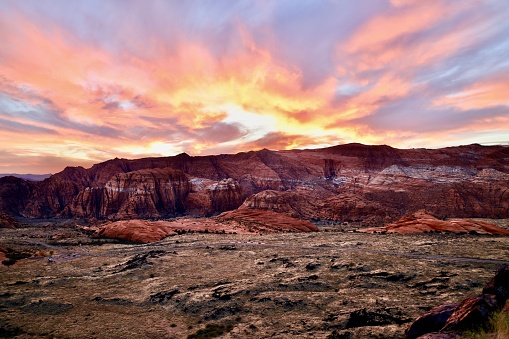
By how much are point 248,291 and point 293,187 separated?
125 m

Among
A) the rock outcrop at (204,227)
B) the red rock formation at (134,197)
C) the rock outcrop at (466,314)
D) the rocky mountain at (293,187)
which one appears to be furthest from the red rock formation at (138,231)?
the red rock formation at (134,197)

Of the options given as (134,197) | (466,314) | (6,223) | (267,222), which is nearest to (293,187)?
(267,222)

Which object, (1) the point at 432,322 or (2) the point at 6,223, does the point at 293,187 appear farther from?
(1) the point at 432,322

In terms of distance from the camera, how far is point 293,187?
146 m

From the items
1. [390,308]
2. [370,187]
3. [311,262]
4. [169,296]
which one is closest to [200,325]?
[169,296]

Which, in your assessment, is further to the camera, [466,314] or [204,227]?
[204,227]

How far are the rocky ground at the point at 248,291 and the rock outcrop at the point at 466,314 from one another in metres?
1.98

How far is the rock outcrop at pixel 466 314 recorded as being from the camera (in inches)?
418

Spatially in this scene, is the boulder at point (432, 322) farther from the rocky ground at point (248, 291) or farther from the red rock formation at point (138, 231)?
the red rock formation at point (138, 231)

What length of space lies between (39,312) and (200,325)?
40.0 feet

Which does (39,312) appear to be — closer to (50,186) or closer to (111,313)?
(111,313)

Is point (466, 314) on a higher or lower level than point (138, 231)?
higher

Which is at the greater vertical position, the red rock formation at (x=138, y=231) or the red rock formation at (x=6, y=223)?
the red rock formation at (x=6, y=223)

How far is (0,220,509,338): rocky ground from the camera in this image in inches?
650
